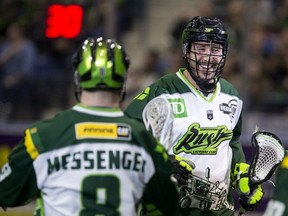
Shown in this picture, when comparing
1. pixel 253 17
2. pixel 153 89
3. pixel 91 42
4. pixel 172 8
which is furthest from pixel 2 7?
pixel 91 42

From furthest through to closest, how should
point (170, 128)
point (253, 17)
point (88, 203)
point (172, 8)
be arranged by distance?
1. point (172, 8)
2. point (253, 17)
3. point (170, 128)
4. point (88, 203)

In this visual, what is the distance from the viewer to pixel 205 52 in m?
6.49

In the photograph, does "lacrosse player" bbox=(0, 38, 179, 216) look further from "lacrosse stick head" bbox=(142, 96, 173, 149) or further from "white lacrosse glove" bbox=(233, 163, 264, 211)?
"white lacrosse glove" bbox=(233, 163, 264, 211)

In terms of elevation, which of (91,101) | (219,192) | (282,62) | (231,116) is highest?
(91,101)

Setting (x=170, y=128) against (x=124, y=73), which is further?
(x=170, y=128)

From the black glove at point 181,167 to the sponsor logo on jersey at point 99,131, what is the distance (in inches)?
53.9

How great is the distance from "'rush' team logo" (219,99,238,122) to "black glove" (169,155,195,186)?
449mm

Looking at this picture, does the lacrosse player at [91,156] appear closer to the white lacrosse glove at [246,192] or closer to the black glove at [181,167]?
the black glove at [181,167]

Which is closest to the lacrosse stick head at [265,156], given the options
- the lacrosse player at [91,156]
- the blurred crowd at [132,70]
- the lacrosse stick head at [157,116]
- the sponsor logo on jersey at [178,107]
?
the sponsor logo on jersey at [178,107]

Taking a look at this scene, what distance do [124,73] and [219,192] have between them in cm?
175

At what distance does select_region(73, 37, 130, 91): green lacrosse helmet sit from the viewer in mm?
4871

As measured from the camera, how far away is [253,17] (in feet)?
39.2

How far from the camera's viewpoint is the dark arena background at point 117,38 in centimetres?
1185

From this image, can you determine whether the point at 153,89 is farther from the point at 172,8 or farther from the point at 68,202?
the point at 172,8
